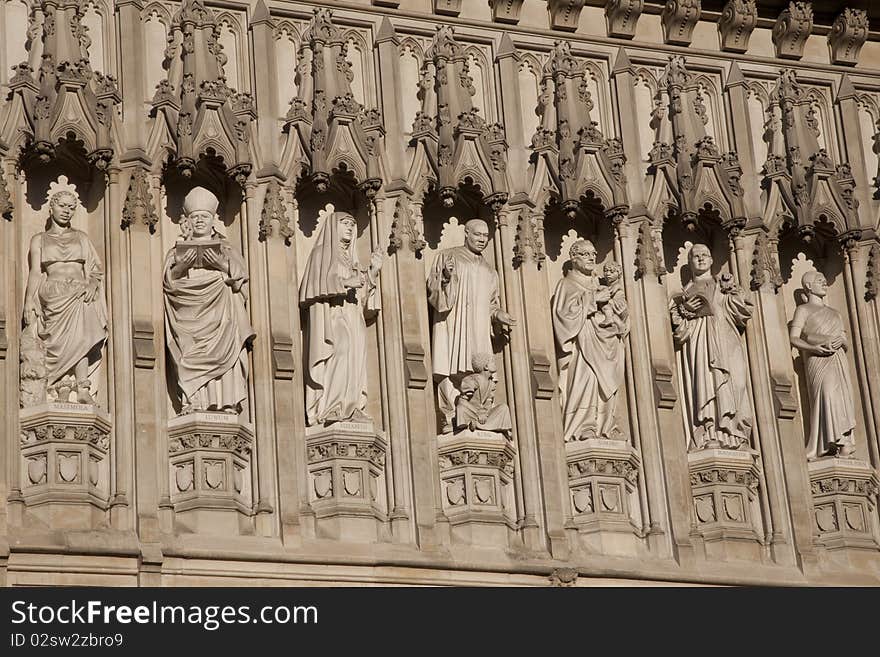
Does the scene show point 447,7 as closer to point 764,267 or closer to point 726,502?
point 764,267

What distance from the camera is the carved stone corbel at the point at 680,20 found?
2531 cm

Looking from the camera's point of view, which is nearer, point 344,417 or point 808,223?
point 344,417

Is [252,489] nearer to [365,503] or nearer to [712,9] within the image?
[365,503]

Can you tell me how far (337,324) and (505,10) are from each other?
13.8 ft

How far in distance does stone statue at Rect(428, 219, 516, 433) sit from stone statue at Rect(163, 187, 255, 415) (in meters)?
1.83

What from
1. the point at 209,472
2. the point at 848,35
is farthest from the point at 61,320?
the point at 848,35

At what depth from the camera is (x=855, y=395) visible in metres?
24.5

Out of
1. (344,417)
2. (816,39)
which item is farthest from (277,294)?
(816,39)

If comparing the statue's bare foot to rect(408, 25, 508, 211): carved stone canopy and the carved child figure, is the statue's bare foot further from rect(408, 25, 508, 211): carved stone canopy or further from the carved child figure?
the carved child figure

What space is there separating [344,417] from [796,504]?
451 centimetres

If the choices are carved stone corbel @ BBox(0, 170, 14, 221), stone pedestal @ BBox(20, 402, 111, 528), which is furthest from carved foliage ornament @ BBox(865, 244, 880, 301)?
carved stone corbel @ BBox(0, 170, 14, 221)

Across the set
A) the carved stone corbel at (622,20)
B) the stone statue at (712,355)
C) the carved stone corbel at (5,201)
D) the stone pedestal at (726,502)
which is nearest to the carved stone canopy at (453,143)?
the carved stone corbel at (622,20)

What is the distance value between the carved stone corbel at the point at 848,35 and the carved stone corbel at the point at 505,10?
3.59 metres

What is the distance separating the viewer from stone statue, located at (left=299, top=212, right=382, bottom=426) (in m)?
22.3
